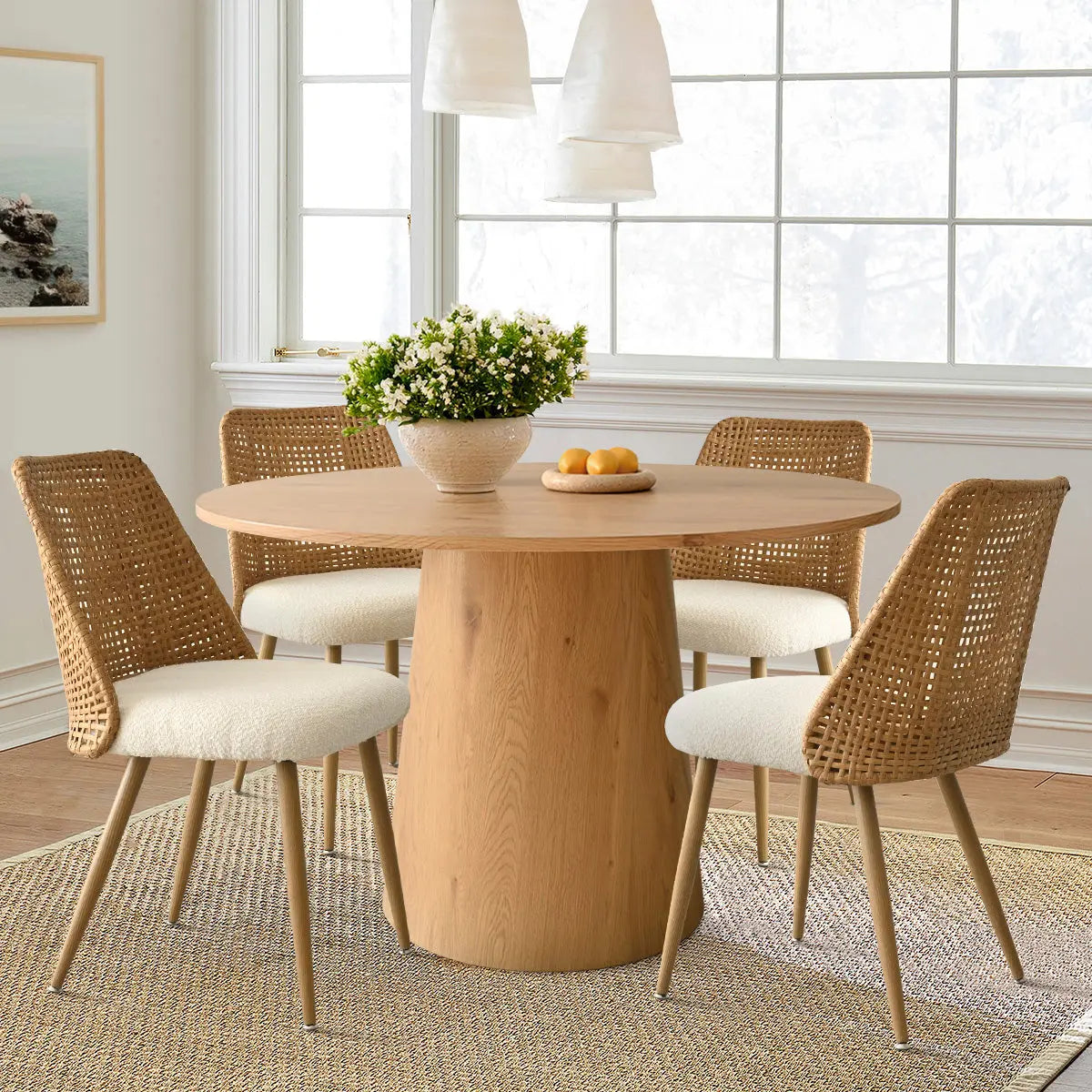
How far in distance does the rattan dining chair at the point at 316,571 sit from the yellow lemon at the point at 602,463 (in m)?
0.61

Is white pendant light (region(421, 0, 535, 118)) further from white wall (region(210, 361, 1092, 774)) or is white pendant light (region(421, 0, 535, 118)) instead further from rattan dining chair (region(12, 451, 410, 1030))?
white wall (region(210, 361, 1092, 774))

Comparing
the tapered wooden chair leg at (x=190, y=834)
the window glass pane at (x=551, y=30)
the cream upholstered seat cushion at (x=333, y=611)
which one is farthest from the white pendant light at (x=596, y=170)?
the window glass pane at (x=551, y=30)

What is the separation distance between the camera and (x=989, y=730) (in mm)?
2617

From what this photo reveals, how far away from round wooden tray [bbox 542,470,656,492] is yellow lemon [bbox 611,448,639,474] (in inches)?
1.1

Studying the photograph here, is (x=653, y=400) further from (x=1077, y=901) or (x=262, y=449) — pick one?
(x=1077, y=901)

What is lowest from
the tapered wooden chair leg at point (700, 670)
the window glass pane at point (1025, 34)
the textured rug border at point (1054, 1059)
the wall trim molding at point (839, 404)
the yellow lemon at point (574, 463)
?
the textured rug border at point (1054, 1059)

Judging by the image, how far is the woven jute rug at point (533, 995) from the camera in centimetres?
250

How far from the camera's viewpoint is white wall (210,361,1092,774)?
4.07 meters

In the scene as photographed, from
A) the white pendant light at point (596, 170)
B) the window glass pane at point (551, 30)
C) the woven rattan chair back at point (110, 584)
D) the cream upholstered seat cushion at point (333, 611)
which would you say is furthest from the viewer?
the window glass pane at point (551, 30)

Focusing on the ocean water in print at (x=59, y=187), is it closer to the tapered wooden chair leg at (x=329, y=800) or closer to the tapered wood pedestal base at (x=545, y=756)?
the tapered wooden chair leg at (x=329, y=800)

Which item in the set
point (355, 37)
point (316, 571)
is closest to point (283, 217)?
point (355, 37)

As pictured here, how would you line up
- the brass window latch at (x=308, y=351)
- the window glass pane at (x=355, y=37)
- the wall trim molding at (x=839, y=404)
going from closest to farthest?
the wall trim molding at (x=839, y=404) → the window glass pane at (x=355, y=37) → the brass window latch at (x=308, y=351)

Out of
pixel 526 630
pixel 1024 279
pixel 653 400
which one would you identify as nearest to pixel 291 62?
pixel 653 400

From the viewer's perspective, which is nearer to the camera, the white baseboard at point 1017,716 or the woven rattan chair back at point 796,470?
the woven rattan chair back at point 796,470
